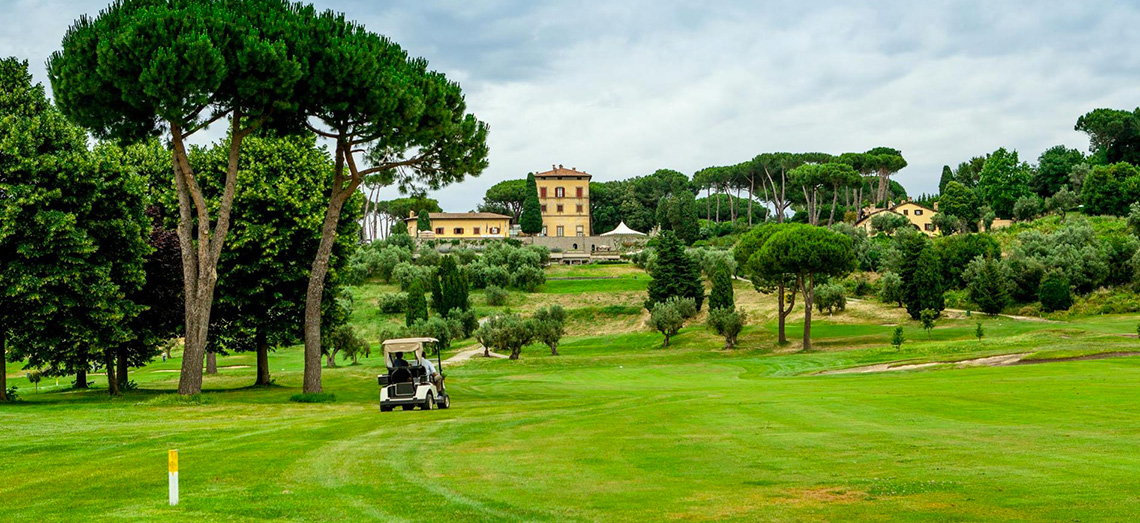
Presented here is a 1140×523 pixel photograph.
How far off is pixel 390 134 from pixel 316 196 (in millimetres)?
6024

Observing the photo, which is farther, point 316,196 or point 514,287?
point 514,287

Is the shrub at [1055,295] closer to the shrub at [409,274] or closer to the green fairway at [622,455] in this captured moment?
the green fairway at [622,455]

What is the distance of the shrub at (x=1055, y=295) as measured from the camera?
198 feet

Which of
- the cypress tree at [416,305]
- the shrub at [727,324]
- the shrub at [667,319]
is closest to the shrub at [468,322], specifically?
the cypress tree at [416,305]

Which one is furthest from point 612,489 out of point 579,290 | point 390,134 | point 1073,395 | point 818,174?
point 818,174

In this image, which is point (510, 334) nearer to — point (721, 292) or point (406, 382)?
point (721, 292)

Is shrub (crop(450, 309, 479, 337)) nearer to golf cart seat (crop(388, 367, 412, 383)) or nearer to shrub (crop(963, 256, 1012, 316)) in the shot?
shrub (crop(963, 256, 1012, 316))

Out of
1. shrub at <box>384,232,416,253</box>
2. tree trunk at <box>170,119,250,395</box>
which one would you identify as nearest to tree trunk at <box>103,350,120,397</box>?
tree trunk at <box>170,119,250,395</box>

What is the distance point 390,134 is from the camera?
1216 inches

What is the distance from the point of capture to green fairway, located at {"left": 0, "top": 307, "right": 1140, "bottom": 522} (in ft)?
35.7

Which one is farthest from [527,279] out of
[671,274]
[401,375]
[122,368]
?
[401,375]

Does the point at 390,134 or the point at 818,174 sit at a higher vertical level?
the point at 818,174

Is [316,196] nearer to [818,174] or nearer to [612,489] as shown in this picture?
[612,489]

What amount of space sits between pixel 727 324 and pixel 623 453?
43835 millimetres
